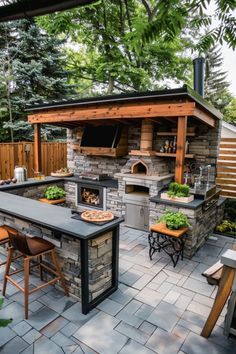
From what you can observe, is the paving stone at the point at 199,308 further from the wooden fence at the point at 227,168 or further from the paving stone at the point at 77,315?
the wooden fence at the point at 227,168

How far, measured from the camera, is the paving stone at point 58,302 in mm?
2793

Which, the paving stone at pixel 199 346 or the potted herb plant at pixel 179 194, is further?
the potted herb plant at pixel 179 194

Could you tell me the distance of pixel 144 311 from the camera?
9.17 feet

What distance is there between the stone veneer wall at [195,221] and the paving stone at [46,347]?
2675mm

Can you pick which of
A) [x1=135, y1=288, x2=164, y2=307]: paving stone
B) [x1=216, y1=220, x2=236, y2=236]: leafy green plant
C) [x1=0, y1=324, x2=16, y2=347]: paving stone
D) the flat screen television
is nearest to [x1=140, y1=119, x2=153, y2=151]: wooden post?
the flat screen television

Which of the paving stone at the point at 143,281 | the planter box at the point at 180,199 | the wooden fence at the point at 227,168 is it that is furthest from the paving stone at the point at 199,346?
the wooden fence at the point at 227,168

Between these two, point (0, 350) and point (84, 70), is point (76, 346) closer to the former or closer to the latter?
point (0, 350)

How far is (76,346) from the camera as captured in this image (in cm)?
227

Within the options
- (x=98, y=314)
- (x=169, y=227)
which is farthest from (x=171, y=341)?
(x=169, y=227)

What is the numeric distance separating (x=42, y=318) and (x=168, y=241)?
2466 mm

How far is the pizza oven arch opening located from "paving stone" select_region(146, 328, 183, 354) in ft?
11.4

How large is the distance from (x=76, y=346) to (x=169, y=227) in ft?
7.46

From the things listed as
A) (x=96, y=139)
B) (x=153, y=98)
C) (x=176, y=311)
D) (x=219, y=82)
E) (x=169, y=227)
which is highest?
(x=219, y=82)

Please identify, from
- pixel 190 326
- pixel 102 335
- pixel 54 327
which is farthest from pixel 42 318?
pixel 190 326
